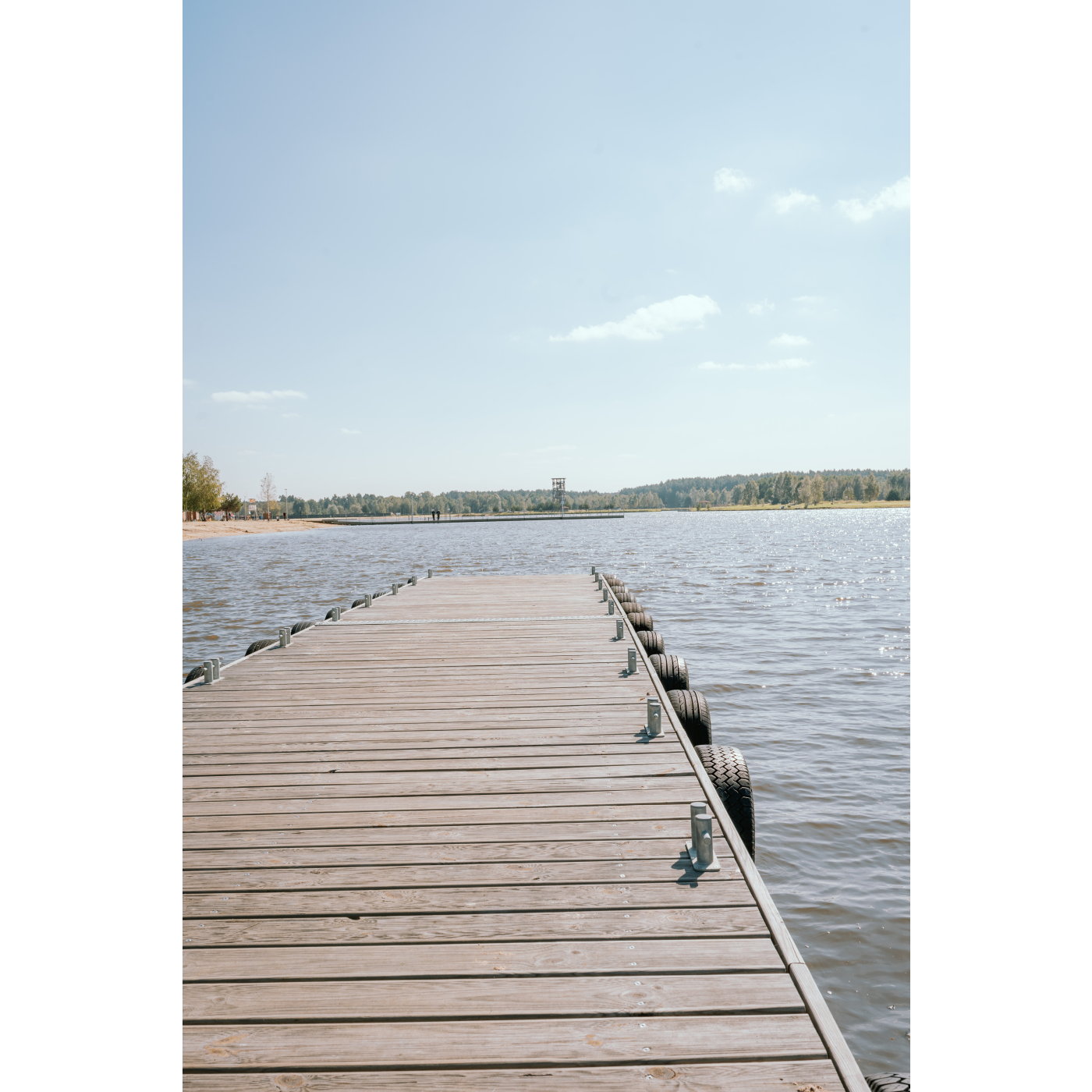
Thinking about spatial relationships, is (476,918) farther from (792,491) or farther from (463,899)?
(792,491)

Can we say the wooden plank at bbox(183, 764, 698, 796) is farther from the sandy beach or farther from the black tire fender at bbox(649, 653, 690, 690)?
the sandy beach

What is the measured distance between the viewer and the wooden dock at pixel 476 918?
67.7 inches

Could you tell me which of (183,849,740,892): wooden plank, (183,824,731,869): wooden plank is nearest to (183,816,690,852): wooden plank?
(183,824,731,869): wooden plank

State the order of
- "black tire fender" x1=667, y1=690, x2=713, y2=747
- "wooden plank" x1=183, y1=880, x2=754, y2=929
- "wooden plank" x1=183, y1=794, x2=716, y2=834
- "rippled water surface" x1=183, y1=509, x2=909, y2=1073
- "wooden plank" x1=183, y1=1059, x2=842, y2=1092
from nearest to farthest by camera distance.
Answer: "wooden plank" x1=183, y1=1059, x2=842, y2=1092 → "wooden plank" x1=183, y1=880, x2=754, y2=929 → "wooden plank" x1=183, y1=794, x2=716, y2=834 → "rippled water surface" x1=183, y1=509, x2=909, y2=1073 → "black tire fender" x1=667, y1=690, x2=713, y2=747

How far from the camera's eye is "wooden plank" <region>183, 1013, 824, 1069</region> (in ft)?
5.62

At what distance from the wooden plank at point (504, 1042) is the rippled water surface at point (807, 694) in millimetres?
1901


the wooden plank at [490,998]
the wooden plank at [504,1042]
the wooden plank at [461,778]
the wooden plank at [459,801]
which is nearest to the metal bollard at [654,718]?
the wooden plank at [461,778]

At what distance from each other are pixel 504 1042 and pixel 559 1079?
178 mm

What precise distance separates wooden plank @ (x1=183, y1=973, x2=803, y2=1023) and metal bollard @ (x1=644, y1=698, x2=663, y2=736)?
208cm

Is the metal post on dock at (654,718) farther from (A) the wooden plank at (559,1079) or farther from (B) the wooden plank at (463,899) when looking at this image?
(A) the wooden plank at (559,1079)

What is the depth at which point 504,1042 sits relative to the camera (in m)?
1.77
